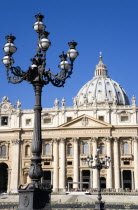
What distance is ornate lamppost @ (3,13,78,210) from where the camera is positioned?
12031 millimetres

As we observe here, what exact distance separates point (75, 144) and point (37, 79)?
160ft

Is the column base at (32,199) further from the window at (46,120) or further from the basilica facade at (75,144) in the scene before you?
the window at (46,120)

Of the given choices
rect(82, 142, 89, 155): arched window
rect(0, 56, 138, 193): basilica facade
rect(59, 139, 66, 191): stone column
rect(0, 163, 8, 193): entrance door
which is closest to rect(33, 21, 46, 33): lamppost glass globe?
rect(0, 56, 138, 193): basilica facade

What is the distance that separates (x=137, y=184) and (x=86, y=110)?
636 inches

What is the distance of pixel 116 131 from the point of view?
6156cm

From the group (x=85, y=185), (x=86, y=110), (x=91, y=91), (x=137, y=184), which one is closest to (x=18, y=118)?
(x=86, y=110)

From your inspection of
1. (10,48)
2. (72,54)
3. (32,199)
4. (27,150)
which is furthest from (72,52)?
(27,150)

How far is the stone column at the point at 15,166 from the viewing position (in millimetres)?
61781


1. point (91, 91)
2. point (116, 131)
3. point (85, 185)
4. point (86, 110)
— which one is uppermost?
point (91, 91)

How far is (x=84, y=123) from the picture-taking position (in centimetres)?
6197

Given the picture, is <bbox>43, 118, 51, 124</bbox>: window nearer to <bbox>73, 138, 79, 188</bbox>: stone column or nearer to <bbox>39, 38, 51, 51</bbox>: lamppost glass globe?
<bbox>73, 138, 79, 188</bbox>: stone column

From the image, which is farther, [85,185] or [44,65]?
[85,185]

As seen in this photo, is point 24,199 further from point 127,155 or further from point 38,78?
point 127,155

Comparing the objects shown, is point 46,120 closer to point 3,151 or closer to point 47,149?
point 47,149
